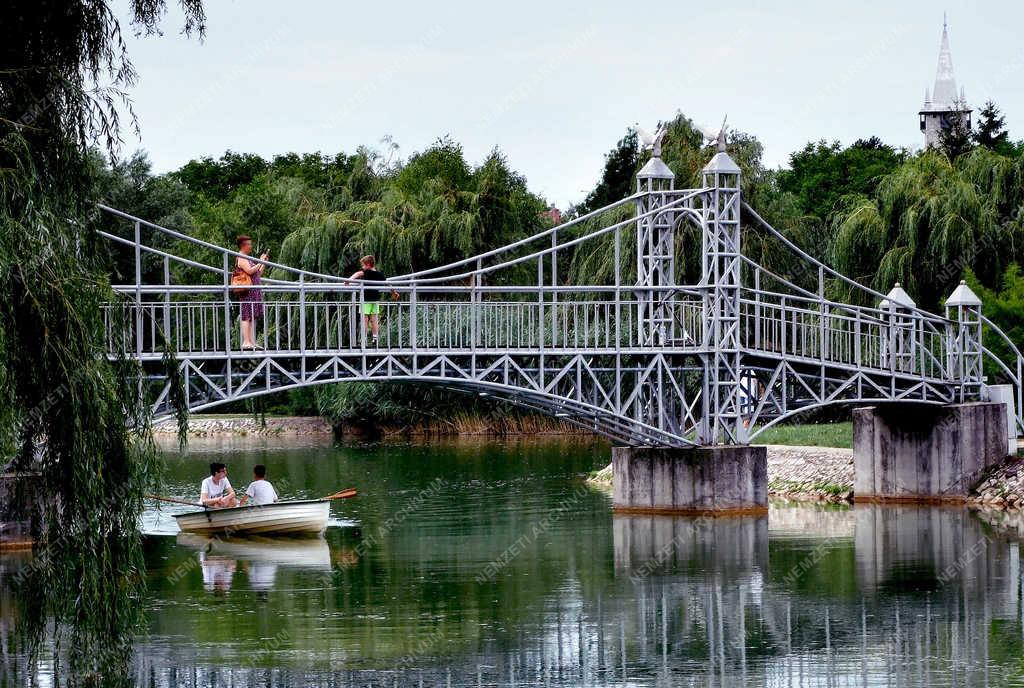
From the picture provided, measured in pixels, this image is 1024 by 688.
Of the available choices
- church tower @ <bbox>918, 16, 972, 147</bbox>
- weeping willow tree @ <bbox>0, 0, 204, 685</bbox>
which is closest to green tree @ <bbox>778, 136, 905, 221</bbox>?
church tower @ <bbox>918, 16, 972, 147</bbox>

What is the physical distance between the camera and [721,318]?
31.5 meters

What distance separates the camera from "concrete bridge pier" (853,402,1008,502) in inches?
1359

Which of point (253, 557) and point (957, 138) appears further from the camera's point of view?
point (957, 138)

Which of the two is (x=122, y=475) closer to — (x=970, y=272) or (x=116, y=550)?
(x=116, y=550)

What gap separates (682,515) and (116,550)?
58.0ft

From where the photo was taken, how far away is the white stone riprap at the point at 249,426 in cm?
6184

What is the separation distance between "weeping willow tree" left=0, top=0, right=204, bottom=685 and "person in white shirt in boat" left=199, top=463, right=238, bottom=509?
1410cm

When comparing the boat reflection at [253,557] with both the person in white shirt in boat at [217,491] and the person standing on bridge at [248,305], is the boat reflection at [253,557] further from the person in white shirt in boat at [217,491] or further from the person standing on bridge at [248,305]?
the person standing on bridge at [248,305]

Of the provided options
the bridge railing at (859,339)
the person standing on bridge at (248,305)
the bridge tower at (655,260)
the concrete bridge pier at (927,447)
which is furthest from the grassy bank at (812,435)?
the person standing on bridge at (248,305)

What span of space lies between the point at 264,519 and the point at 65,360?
15.5 metres

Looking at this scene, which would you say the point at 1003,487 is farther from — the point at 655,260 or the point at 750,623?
the point at 750,623

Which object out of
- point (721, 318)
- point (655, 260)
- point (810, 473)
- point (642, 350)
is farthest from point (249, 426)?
point (721, 318)

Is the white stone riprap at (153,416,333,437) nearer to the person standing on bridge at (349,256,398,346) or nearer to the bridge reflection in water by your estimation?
the person standing on bridge at (349,256,398,346)

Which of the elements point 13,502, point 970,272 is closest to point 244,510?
point 13,502
